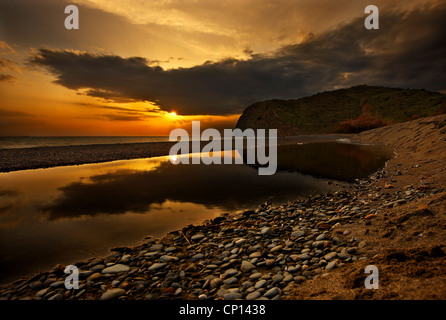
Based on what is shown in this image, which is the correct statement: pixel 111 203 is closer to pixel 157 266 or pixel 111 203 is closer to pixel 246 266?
pixel 157 266

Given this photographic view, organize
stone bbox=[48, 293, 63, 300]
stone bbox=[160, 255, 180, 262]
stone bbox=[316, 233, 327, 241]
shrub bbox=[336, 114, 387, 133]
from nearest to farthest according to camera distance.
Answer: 1. stone bbox=[48, 293, 63, 300]
2. stone bbox=[160, 255, 180, 262]
3. stone bbox=[316, 233, 327, 241]
4. shrub bbox=[336, 114, 387, 133]

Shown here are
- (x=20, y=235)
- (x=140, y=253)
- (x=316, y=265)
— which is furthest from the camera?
(x=20, y=235)

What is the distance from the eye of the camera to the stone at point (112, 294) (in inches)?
152

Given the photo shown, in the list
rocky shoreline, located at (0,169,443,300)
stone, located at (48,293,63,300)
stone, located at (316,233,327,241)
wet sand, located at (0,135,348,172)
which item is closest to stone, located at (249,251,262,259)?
rocky shoreline, located at (0,169,443,300)

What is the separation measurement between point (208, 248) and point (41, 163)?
24.9 meters

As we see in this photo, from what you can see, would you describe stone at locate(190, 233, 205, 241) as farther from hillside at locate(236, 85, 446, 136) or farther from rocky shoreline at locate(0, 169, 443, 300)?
hillside at locate(236, 85, 446, 136)

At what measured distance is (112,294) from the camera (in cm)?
392

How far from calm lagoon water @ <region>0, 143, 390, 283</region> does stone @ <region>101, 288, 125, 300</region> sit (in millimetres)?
2024

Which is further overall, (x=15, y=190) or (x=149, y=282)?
(x=15, y=190)

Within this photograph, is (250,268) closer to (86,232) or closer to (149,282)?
(149,282)

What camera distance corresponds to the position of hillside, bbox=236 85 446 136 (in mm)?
77562
